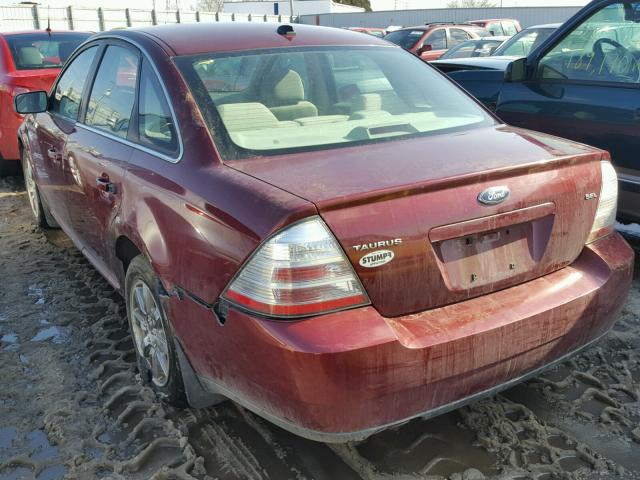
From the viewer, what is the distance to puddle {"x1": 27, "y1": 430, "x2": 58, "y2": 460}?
8.54 feet

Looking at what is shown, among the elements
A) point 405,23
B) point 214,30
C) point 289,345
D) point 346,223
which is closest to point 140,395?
point 289,345

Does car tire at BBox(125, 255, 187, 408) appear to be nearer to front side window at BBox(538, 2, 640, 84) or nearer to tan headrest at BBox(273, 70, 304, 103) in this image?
tan headrest at BBox(273, 70, 304, 103)

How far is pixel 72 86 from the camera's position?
4.15 meters

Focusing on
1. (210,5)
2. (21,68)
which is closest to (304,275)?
(21,68)

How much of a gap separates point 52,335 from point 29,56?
4.78m

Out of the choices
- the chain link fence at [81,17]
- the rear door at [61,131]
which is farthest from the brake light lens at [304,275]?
the chain link fence at [81,17]

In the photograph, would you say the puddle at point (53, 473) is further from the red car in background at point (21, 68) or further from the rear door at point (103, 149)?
the red car in background at point (21, 68)

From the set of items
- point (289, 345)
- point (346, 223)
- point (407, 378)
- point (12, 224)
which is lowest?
point (12, 224)

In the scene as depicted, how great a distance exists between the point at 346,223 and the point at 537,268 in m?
0.84

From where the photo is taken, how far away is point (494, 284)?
231cm

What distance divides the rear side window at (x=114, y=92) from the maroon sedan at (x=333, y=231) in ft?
0.07

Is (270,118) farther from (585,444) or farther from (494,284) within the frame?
(585,444)

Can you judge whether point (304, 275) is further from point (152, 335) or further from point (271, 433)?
point (152, 335)

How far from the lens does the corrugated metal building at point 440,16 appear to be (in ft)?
139
